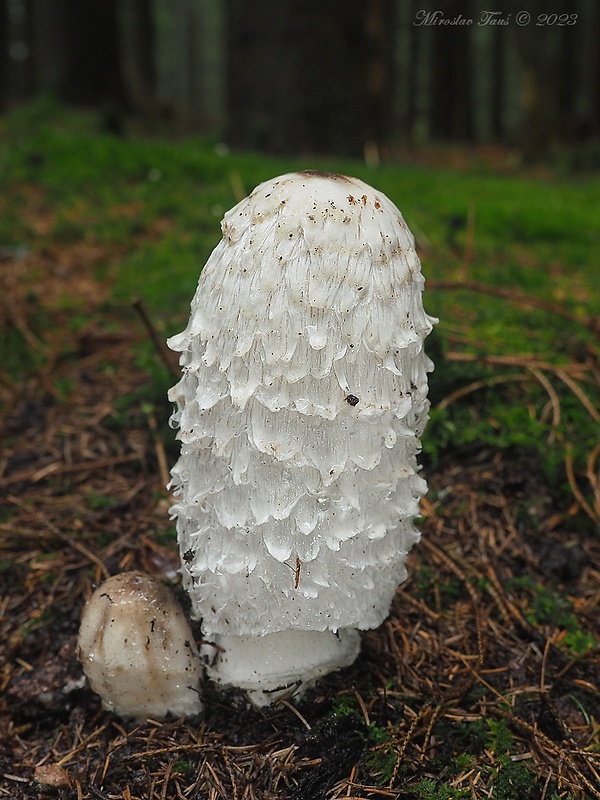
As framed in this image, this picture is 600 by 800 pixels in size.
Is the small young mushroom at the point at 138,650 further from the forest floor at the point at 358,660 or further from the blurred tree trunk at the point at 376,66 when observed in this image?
the blurred tree trunk at the point at 376,66

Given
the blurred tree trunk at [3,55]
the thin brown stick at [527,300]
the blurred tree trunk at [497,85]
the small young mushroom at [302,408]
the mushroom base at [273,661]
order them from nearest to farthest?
the small young mushroom at [302,408] < the mushroom base at [273,661] < the thin brown stick at [527,300] < the blurred tree trunk at [3,55] < the blurred tree trunk at [497,85]

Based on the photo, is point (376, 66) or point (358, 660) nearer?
point (358, 660)

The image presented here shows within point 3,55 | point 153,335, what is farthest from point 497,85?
point 153,335

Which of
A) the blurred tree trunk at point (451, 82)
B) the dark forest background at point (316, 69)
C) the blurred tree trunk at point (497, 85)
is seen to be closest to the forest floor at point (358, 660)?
the dark forest background at point (316, 69)

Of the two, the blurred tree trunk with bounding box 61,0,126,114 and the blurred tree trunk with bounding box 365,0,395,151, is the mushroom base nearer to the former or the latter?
the blurred tree trunk with bounding box 365,0,395,151

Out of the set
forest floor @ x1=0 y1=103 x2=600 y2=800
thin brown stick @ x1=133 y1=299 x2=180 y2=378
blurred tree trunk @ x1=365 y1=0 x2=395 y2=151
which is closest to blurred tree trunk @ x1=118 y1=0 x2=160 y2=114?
blurred tree trunk @ x1=365 y1=0 x2=395 y2=151

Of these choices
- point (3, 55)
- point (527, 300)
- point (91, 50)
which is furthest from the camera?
point (3, 55)

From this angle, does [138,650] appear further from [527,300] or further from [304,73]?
[304,73]
